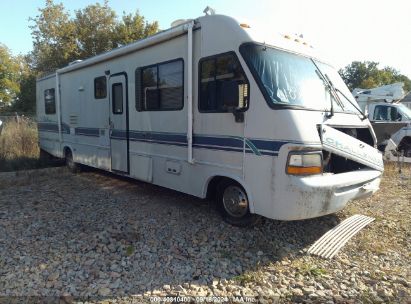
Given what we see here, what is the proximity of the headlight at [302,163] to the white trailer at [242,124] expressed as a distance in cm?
1

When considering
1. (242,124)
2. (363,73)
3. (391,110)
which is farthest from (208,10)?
(363,73)

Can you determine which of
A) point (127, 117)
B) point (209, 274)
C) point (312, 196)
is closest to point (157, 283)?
point (209, 274)

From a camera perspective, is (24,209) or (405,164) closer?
A: (24,209)

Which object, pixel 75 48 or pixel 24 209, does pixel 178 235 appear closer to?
pixel 24 209

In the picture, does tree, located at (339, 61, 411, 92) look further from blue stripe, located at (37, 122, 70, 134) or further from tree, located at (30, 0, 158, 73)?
blue stripe, located at (37, 122, 70, 134)

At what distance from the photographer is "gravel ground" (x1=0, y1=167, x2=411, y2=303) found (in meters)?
3.41

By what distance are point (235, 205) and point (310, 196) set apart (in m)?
1.16

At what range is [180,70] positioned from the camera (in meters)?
5.25

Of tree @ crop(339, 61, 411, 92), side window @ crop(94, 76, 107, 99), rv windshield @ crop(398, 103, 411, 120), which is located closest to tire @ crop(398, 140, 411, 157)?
rv windshield @ crop(398, 103, 411, 120)

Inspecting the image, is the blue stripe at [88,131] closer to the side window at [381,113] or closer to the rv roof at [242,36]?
the rv roof at [242,36]

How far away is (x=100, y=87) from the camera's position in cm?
732

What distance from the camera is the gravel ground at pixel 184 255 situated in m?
3.41

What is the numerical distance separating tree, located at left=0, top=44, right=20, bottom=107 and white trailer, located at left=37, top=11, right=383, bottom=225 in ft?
95.1

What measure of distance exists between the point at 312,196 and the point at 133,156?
3.58m
